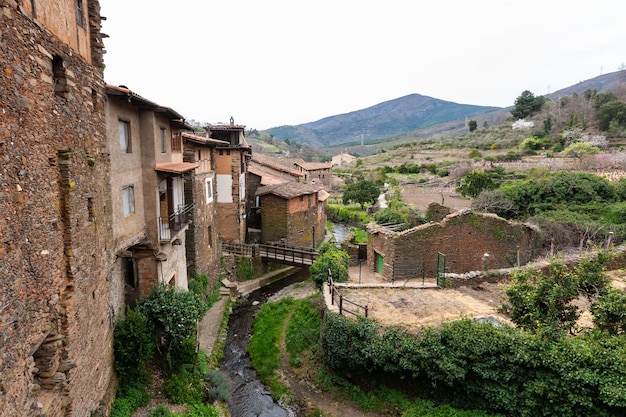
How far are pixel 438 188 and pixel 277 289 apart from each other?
25.9 metres

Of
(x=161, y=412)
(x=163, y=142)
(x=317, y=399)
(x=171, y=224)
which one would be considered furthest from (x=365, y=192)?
(x=161, y=412)

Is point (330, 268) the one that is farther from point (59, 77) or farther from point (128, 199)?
point (59, 77)

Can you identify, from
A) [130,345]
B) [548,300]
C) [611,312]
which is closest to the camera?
[611,312]

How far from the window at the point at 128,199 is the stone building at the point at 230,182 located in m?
12.9

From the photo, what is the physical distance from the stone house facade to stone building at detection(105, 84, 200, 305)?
10069 mm

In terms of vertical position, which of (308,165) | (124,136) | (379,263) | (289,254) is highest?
(308,165)

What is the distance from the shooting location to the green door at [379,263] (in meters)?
19.3

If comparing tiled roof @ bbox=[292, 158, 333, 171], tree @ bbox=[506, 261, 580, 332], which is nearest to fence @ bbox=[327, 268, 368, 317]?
tree @ bbox=[506, 261, 580, 332]

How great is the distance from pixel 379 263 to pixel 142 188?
12.5 meters

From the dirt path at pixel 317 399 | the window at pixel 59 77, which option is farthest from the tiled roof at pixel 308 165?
the window at pixel 59 77

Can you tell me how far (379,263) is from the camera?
19766 millimetres

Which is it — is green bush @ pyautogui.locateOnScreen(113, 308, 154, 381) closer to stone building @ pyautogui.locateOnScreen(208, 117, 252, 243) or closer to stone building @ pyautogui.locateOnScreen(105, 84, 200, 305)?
stone building @ pyautogui.locateOnScreen(105, 84, 200, 305)

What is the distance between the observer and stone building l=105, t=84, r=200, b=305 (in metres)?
10.5

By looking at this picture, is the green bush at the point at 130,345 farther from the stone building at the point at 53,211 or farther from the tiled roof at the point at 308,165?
the tiled roof at the point at 308,165
